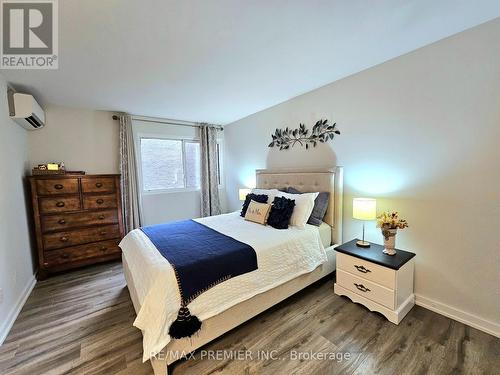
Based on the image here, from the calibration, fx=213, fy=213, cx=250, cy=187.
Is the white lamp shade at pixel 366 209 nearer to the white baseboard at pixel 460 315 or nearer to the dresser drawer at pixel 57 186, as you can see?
the white baseboard at pixel 460 315

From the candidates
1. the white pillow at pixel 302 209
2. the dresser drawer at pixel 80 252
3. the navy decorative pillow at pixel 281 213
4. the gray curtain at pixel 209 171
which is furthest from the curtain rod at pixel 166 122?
the white pillow at pixel 302 209

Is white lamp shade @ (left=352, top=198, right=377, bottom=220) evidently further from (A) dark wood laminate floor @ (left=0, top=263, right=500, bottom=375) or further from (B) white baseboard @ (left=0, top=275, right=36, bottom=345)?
(B) white baseboard @ (left=0, top=275, right=36, bottom=345)

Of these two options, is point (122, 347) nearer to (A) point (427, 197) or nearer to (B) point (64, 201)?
(B) point (64, 201)

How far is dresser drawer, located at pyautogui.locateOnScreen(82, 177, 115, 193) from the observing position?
120 inches

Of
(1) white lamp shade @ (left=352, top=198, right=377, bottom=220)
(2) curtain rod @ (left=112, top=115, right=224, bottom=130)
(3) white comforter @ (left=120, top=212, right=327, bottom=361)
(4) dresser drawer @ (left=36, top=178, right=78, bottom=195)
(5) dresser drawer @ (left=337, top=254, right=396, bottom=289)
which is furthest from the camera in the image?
(2) curtain rod @ (left=112, top=115, right=224, bottom=130)

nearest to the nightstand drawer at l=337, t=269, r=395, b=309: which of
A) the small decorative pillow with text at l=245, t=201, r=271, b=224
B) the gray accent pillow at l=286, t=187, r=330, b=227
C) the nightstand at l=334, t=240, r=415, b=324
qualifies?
the nightstand at l=334, t=240, r=415, b=324

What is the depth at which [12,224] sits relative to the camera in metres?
2.22

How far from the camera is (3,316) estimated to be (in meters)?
1.84

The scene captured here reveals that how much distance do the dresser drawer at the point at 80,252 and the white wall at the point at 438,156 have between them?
340cm

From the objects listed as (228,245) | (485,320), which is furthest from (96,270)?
(485,320)

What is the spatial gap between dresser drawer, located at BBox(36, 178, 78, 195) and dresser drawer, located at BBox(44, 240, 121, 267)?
787 mm

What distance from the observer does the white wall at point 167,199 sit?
13.0 ft

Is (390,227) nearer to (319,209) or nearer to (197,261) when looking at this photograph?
(319,209)

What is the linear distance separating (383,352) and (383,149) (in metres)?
1.84
